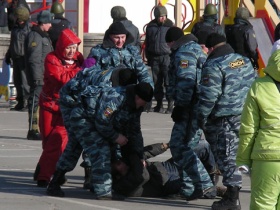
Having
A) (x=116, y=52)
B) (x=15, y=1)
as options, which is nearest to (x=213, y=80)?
(x=116, y=52)

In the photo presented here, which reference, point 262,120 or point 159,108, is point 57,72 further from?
point 159,108

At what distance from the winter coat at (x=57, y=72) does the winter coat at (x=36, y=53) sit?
15.0 feet

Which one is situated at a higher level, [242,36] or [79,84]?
[79,84]

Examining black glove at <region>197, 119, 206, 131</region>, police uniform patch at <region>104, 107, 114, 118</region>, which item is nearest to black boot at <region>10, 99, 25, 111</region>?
police uniform patch at <region>104, 107, 114, 118</region>

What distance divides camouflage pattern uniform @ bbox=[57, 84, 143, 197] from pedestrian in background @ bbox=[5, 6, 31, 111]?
8119mm

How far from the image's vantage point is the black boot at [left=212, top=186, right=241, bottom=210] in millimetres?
10062

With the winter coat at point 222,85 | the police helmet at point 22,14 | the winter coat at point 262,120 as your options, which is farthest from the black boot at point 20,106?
the winter coat at point 262,120

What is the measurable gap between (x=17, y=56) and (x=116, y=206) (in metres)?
9.34

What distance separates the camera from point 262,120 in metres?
7.88

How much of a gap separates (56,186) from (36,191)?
1.46 feet

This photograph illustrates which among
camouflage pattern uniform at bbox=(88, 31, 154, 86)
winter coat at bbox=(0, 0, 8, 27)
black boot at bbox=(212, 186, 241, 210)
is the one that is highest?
camouflage pattern uniform at bbox=(88, 31, 154, 86)

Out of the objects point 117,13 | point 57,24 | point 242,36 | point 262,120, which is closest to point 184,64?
point 262,120

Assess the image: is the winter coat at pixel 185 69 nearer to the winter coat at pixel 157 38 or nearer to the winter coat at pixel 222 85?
the winter coat at pixel 222 85

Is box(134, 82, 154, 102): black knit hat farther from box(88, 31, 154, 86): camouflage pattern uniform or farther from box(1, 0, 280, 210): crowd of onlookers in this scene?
box(88, 31, 154, 86): camouflage pattern uniform
